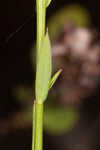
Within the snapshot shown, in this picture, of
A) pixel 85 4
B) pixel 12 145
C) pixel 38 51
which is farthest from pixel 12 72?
pixel 38 51

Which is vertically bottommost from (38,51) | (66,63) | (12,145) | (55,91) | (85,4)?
(38,51)

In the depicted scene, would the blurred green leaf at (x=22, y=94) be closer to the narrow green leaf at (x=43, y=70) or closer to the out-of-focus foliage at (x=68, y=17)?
the out-of-focus foliage at (x=68, y=17)

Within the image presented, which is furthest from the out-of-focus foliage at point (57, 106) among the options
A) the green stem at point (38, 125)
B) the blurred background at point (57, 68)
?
the green stem at point (38, 125)

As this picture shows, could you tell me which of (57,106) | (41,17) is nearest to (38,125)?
(41,17)

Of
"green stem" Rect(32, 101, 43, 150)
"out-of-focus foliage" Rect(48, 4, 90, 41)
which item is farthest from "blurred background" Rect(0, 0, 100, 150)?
"green stem" Rect(32, 101, 43, 150)

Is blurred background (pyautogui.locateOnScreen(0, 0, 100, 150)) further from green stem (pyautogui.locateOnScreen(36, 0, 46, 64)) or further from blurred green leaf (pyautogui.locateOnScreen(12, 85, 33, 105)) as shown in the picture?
green stem (pyautogui.locateOnScreen(36, 0, 46, 64))

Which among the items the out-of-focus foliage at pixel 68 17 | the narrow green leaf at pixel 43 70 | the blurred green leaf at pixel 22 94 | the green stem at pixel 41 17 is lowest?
the narrow green leaf at pixel 43 70

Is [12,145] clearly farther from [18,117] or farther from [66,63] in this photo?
[66,63]
